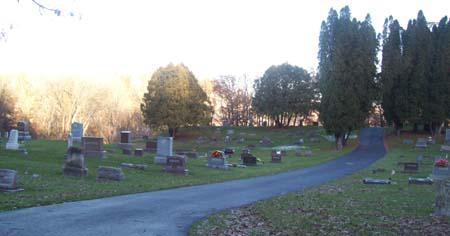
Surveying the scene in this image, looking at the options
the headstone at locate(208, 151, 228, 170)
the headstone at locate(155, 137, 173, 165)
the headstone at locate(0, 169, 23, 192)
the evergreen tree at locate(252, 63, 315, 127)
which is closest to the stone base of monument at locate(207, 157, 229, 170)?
the headstone at locate(208, 151, 228, 170)

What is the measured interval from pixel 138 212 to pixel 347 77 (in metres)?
38.3

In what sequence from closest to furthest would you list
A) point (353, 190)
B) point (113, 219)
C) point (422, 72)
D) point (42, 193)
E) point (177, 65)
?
point (113, 219) → point (42, 193) → point (353, 190) → point (422, 72) → point (177, 65)

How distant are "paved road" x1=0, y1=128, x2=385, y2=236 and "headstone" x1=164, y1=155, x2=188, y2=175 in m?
3.66

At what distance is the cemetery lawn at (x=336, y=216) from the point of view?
9281 mm

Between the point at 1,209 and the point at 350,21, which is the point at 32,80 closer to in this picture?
the point at 350,21

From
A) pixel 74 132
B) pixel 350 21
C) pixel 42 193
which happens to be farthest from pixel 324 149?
pixel 42 193

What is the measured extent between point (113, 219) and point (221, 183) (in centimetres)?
966

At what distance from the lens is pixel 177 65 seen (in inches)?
2422

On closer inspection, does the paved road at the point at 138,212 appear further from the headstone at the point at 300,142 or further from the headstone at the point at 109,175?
the headstone at the point at 300,142

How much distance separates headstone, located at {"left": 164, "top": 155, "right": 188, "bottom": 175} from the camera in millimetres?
22297

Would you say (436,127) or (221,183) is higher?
(436,127)

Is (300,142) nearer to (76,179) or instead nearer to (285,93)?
(285,93)

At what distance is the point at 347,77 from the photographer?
Answer: 153 ft

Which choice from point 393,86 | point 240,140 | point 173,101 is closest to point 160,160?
point 240,140
